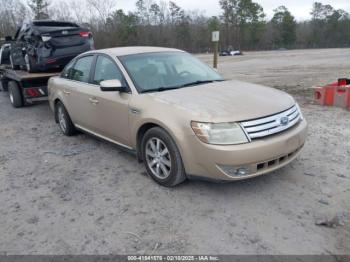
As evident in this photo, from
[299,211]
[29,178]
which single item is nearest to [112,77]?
[29,178]

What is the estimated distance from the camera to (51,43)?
768 cm

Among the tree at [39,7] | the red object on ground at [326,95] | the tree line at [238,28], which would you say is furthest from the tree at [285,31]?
the red object on ground at [326,95]

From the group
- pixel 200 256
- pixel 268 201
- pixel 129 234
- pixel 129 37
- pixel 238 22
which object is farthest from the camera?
pixel 238 22

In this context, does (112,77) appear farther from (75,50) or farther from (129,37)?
(129,37)

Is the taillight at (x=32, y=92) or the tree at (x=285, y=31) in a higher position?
the tree at (x=285, y=31)

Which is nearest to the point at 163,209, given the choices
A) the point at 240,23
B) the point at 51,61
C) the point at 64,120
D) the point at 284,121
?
the point at 284,121

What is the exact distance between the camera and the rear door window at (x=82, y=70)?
4913 millimetres

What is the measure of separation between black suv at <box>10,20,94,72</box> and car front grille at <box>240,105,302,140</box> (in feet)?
20.3

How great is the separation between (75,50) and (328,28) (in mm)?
97794

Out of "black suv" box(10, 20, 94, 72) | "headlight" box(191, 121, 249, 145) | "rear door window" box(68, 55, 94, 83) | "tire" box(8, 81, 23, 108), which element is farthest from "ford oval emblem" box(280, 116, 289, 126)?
"tire" box(8, 81, 23, 108)

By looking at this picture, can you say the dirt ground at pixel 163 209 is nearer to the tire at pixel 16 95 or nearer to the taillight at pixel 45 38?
the taillight at pixel 45 38

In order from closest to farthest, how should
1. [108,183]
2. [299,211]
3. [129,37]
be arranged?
[299,211] → [108,183] → [129,37]

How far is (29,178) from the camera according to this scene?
4176mm

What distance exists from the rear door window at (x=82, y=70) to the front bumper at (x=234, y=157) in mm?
2471
